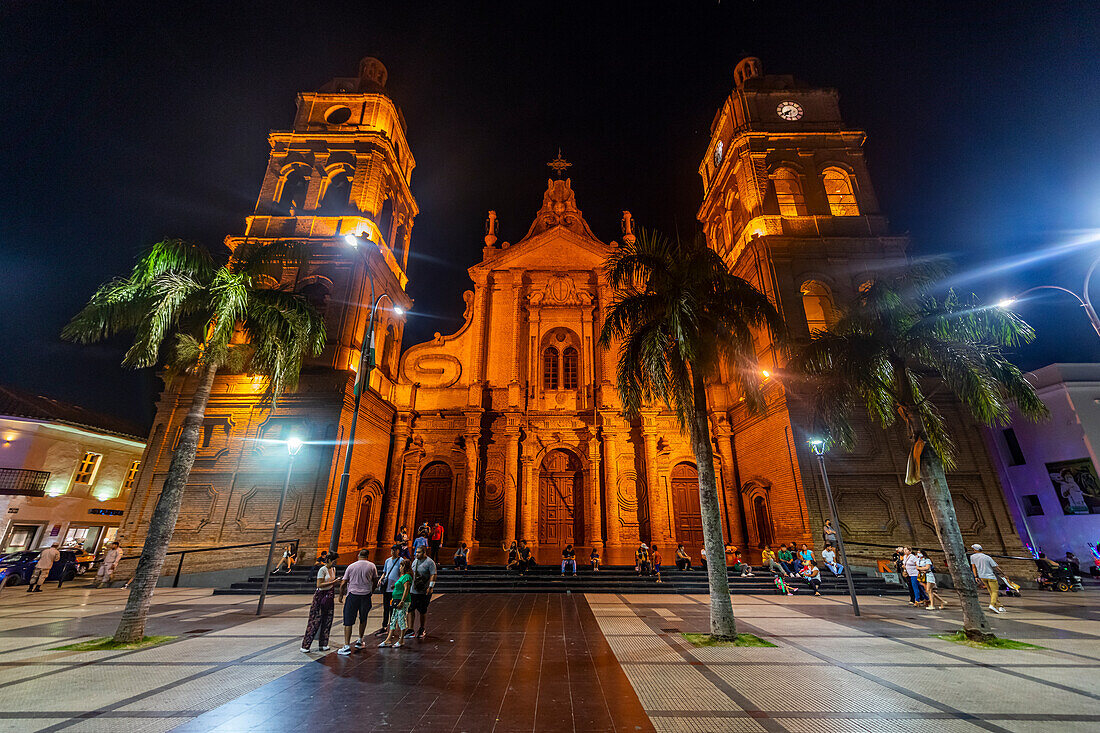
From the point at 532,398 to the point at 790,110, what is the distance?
23.0 m

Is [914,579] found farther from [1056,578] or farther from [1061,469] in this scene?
[1061,469]

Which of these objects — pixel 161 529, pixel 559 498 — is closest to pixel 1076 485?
pixel 559 498

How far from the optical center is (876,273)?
777 inches

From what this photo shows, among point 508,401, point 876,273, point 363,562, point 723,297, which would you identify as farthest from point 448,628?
point 876,273

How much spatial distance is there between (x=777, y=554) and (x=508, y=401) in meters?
13.3

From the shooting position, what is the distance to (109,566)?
15453 mm

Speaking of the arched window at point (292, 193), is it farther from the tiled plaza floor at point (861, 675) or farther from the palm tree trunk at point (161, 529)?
the tiled plaza floor at point (861, 675)

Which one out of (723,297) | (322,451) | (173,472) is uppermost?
(723,297)

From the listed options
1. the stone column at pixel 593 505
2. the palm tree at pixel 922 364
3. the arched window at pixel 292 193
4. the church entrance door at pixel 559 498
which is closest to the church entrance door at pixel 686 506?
the stone column at pixel 593 505

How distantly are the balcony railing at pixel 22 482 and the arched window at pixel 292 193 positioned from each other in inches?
705

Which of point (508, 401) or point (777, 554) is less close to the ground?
point (508, 401)

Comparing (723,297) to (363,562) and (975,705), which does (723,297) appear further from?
(363,562)

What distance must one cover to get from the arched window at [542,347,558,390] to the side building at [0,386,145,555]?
1971cm

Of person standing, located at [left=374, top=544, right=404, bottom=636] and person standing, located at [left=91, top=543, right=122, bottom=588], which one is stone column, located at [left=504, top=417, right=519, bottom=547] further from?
person standing, located at [left=91, top=543, right=122, bottom=588]
